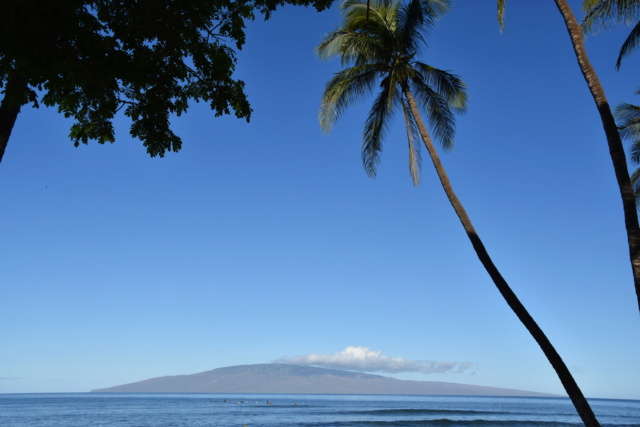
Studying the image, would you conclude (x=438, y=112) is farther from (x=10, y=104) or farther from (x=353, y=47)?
(x=10, y=104)

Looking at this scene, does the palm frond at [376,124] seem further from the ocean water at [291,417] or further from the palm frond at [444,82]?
the ocean water at [291,417]

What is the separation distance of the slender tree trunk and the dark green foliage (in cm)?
1

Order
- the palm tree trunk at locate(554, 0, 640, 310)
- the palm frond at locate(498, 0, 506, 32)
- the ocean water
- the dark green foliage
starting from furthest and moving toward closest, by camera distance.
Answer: the ocean water
the palm frond at locate(498, 0, 506, 32)
the palm tree trunk at locate(554, 0, 640, 310)
the dark green foliage

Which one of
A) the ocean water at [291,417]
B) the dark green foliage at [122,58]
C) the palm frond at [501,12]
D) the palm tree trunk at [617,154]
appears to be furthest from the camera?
the ocean water at [291,417]

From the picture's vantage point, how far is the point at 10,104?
208 inches

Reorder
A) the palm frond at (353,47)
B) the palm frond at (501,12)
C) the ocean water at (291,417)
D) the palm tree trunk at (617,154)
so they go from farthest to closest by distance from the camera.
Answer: the ocean water at (291,417)
the palm frond at (353,47)
the palm frond at (501,12)
the palm tree trunk at (617,154)

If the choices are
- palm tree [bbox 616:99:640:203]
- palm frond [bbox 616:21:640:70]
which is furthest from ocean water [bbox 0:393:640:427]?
palm frond [bbox 616:21:640:70]

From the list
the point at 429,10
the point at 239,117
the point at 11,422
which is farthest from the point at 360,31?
the point at 11,422

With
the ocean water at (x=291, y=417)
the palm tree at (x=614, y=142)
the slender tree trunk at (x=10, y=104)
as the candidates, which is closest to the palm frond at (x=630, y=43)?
the palm tree at (x=614, y=142)

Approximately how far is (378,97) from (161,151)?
9684 millimetres

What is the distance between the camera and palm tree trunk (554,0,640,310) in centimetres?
891

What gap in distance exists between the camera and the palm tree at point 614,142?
891 centimetres

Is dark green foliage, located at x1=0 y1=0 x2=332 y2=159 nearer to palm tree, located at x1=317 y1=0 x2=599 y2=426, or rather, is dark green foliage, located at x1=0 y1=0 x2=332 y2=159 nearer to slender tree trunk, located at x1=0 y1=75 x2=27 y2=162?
slender tree trunk, located at x1=0 y1=75 x2=27 y2=162

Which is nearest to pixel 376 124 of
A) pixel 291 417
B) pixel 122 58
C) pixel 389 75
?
pixel 389 75
